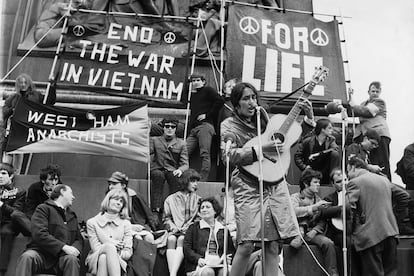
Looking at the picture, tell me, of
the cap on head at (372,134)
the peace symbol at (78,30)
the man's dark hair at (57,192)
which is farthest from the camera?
the peace symbol at (78,30)

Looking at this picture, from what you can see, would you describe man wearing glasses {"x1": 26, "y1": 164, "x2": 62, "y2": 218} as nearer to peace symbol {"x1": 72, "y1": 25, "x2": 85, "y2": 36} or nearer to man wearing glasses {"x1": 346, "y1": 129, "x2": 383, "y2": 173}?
man wearing glasses {"x1": 346, "y1": 129, "x2": 383, "y2": 173}

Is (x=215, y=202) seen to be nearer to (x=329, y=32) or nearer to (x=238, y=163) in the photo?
(x=238, y=163)

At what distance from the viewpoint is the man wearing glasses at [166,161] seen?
11.3 m

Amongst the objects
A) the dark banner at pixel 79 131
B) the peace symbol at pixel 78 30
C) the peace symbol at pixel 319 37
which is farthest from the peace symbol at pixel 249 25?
the dark banner at pixel 79 131

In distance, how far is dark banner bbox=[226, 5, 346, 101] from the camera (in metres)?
14.5

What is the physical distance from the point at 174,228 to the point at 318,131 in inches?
151

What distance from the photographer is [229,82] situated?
1335 centimetres

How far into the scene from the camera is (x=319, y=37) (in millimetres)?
15383

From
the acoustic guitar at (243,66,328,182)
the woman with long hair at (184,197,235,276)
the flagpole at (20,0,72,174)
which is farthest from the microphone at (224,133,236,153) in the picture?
the flagpole at (20,0,72,174)

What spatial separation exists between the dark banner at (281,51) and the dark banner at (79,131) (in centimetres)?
365

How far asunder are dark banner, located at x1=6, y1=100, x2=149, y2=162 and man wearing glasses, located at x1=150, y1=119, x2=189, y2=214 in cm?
40

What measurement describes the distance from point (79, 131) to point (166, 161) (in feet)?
5.02

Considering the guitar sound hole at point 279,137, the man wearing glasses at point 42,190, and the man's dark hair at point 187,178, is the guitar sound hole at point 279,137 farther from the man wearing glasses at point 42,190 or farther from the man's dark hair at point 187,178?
the man wearing glasses at point 42,190

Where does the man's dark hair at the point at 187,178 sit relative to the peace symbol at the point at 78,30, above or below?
below
